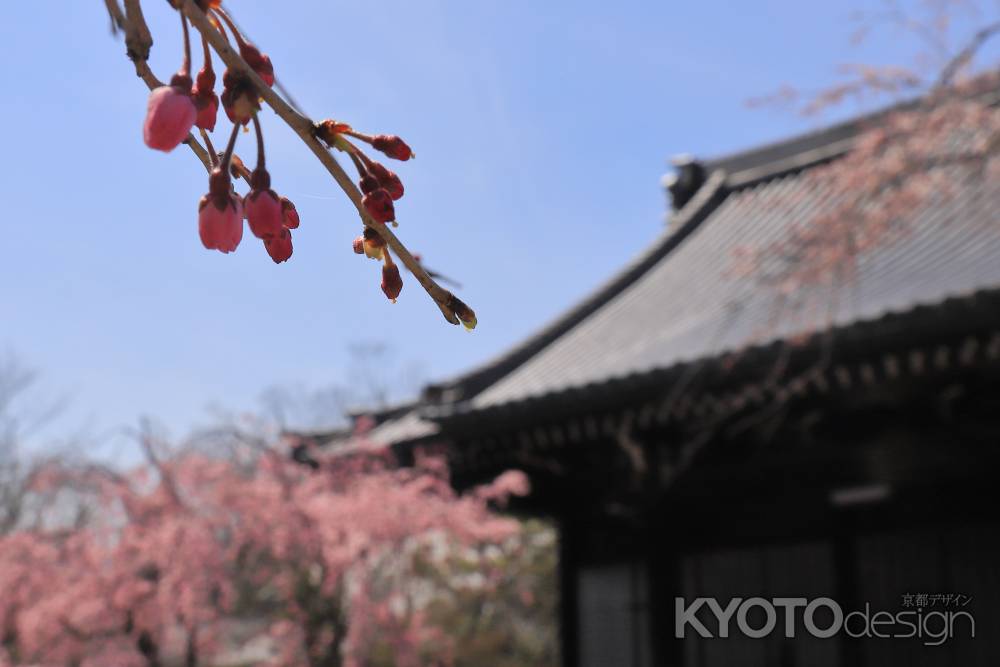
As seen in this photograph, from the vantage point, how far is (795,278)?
527 cm

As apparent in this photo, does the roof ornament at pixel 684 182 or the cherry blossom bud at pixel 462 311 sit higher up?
the roof ornament at pixel 684 182

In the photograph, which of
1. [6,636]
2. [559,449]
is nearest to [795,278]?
[559,449]

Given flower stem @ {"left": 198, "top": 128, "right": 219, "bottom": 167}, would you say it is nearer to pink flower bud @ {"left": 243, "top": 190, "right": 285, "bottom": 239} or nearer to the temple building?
pink flower bud @ {"left": 243, "top": 190, "right": 285, "bottom": 239}

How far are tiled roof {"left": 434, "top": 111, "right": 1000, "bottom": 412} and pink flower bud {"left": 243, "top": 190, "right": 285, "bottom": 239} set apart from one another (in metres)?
4.08

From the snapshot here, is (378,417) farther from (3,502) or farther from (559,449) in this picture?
(3,502)

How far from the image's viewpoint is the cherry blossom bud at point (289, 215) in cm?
71

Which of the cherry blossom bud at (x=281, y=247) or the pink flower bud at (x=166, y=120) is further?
the cherry blossom bud at (x=281, y=247)

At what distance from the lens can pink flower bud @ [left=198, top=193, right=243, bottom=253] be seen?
621mm

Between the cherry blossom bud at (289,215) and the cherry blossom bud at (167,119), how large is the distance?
0.11 m

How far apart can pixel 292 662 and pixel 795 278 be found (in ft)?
13.1

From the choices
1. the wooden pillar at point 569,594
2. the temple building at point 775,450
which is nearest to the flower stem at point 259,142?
the temple building at point 775,450

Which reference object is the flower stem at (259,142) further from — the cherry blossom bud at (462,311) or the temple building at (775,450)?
the temple building at (775,450)

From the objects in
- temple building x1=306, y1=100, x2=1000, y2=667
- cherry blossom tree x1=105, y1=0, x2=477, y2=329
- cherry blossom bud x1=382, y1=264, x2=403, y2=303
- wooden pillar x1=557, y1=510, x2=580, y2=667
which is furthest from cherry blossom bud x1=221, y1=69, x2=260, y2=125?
wooden pillar x1=557, y1=510, x2=580, y2=667

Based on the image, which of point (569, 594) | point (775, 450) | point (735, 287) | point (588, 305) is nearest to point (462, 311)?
point (775, 450)
